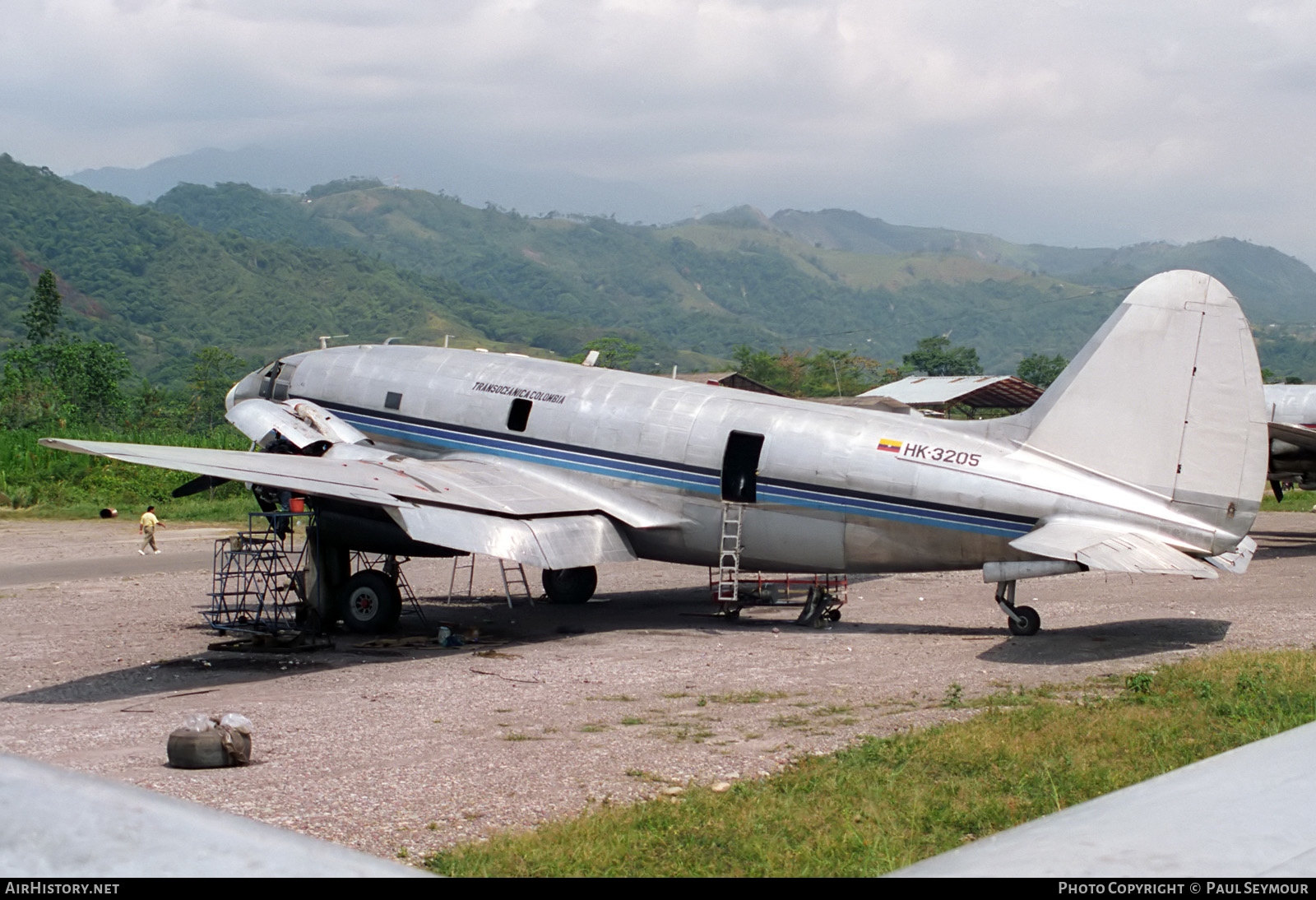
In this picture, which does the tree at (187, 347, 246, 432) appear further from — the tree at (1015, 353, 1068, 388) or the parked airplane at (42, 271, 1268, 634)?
the tree at (1015, 353, 1068, 388)

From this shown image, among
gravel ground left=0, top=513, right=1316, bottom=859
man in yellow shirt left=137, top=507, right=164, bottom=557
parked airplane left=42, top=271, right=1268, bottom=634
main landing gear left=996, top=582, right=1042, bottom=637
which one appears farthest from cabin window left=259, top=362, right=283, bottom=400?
main landing gear left=996, top=582, right=1042, bottom=637

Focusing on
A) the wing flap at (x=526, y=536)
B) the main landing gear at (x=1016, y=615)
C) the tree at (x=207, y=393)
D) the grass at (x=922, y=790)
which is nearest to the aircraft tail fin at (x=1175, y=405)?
the main landing gear at (x=1016, y=615)

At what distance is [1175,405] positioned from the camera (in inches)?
733

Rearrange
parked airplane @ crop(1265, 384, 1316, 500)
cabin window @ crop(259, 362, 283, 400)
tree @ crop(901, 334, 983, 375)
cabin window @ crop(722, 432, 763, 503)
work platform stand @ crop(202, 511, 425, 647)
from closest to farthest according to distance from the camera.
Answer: work platform stand @ crop(202, 511, 425, 647) → cabin window @ crop(722, 432, 763, 503) → cabin window @ crop(259, 362, 283, 400) → parked airplane @ crop(1265, 384, 1316, 500) → tree @ crop(901, 334, 983, 375)

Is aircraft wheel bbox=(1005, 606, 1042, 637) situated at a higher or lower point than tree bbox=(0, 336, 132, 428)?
lower

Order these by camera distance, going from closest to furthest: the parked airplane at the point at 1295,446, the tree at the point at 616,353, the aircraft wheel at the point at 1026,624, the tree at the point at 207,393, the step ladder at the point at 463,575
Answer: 1. the aircraft wheel at the point at 1026,624
2. the step ladder at the point at 463,575
3. the parked airplane at the point at 1295,446
4. the tree at the point at 207,393
5. the tree at the point at 616,353

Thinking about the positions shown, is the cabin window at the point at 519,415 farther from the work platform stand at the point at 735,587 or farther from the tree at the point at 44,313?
the tree at the point at 44,313

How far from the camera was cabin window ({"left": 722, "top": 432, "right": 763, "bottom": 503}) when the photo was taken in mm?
21344

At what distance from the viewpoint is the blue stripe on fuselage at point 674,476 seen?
64.3 feet

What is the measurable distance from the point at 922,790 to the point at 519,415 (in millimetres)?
14209

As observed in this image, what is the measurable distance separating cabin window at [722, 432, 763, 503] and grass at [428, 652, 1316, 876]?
7.54 m

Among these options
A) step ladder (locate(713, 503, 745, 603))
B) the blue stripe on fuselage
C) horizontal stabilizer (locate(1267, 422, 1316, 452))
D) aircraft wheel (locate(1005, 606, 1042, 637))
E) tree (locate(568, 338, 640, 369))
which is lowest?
aircraft wheel (locate(1005, 606, 1042, 637))

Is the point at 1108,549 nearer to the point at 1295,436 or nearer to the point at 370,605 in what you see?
the point at 370,605

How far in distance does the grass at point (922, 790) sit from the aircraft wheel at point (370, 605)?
1118 centimetres
